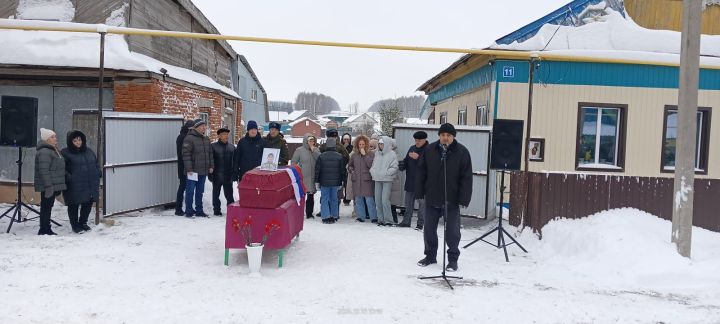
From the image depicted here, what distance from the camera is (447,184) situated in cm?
680

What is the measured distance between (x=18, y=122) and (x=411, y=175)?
259 inches

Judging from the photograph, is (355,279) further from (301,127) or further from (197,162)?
(301,127)

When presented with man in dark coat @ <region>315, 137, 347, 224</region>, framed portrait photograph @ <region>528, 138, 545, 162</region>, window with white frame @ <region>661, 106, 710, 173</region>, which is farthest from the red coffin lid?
window with white frame @ <region>661, 106, 710, 173</region>

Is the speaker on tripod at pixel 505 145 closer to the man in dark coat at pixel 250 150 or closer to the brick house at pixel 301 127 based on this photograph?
the man in dark coat at pixel 250 150

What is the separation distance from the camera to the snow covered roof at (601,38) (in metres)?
11.8

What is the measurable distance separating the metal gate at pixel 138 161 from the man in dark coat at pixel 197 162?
825mm

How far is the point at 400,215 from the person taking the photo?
36.7 feet

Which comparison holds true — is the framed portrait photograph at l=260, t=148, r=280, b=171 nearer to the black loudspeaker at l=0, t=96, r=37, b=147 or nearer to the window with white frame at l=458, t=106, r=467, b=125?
the black loudspeaker at l=0, t=96, r=37, b=147

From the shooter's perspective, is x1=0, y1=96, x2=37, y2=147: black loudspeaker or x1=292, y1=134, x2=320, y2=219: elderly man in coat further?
x1=292, y1=134, x2=320, y2=219: elderly man in coat

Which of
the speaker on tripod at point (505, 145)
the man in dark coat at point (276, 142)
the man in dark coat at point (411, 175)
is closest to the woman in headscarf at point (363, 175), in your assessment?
the man in dark coat at point (411, 175)

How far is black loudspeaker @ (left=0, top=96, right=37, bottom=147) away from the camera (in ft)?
27.7

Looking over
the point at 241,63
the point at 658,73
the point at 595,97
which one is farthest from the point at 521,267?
the point at 241,63

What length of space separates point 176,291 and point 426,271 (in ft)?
9.95

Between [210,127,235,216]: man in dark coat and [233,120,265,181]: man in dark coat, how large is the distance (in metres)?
0.16
